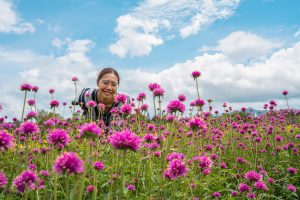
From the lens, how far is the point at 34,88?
5.22 metres

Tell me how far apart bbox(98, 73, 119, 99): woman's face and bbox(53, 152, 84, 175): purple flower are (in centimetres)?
583

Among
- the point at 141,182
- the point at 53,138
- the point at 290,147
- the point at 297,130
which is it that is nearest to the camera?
the point at 53,138

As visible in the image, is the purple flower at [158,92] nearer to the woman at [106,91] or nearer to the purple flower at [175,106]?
the purple flower at [175,106]

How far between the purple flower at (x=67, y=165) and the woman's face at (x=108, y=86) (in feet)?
19.1

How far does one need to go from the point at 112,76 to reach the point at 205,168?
5.07 meters

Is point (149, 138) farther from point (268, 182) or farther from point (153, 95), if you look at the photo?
point (268, 182)

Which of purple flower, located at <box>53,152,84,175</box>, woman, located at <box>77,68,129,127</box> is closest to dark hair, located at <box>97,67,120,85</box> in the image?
woman, located at <box>77,68,129,127</box>

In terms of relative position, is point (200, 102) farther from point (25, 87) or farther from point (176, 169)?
point (25, 87)

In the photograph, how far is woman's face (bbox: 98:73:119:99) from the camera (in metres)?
7.73

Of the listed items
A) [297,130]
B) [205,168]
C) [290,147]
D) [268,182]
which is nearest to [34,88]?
[205,168]

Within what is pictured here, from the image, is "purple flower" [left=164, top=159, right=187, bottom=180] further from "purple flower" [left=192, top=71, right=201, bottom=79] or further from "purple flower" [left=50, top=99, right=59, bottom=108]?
"purple flower" [left=50, top=99, right=59, bottom=108]

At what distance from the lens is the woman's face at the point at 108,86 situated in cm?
773

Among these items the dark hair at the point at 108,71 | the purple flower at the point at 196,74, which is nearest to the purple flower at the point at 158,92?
the purple flower at the point at 196,74

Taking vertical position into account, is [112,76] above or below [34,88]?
above
